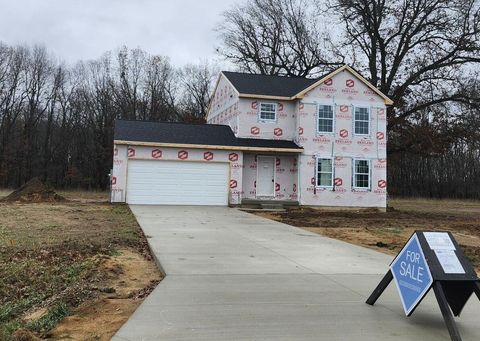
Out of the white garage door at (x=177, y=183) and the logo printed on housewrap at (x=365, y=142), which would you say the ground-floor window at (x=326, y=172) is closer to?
the logo printed on housewrap at (x=365, y=142)

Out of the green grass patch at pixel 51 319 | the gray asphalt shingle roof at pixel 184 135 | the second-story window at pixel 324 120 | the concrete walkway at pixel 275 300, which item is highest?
the second-story window at pixel 324 120

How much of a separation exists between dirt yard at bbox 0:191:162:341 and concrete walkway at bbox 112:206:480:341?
14.1 inches

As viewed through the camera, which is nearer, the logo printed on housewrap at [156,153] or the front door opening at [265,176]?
the logo printed on housewrap at [156,153]

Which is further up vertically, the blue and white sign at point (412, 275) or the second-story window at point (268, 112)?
the second-story window at point (268, 112)

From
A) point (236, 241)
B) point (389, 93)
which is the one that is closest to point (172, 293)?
point (236, 241)

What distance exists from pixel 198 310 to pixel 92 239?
19.9 feet

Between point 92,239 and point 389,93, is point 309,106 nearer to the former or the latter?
point 389,93

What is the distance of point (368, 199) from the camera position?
2467cm

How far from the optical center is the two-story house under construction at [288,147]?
75.3 feet

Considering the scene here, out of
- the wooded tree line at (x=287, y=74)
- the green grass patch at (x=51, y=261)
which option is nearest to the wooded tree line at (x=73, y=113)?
the wooded tree line at (x=287, y=74)

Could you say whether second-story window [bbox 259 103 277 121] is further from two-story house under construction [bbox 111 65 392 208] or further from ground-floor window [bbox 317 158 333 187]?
ground-floor window [bbox 317 158 333 187]

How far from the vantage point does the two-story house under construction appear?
22953 mm

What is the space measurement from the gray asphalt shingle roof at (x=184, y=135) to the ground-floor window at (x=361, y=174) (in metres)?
3.36

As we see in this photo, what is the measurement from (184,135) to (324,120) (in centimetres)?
716
